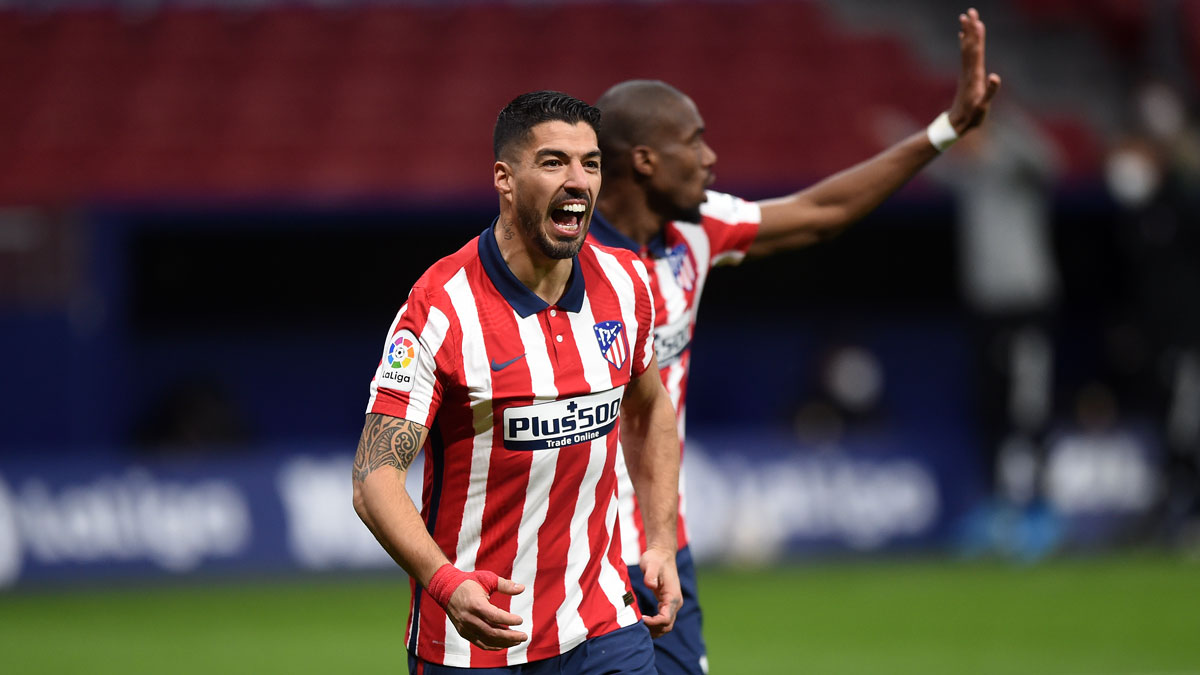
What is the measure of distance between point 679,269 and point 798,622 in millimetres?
4908

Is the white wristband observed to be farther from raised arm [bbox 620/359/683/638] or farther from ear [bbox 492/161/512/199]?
ear [bbox 492/161/512/199]

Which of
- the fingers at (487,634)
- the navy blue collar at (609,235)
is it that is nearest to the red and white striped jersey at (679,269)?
the navy blue collar at (609,235)

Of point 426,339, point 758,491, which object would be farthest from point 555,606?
point 758,491

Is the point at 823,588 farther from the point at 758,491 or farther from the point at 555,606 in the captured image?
the point at 555,606

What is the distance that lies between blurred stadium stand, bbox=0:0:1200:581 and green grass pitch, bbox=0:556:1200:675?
52.1 inches

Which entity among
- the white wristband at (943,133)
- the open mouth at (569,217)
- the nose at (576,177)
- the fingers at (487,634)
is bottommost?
the fingers at (487,634)

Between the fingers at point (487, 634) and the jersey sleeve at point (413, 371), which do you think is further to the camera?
the jersey sleeve at point (413, 371)

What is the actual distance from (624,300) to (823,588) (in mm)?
7090

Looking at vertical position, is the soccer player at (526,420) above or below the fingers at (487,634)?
above

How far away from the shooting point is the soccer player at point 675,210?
4.69m

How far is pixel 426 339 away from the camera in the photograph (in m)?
3.60

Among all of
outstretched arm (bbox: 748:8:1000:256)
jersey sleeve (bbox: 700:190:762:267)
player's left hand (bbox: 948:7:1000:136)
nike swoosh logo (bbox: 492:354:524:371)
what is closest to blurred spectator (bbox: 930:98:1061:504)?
outstretched arm (bbox: 748:8:1000:256)

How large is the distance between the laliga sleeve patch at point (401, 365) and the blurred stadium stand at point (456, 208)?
335 inches

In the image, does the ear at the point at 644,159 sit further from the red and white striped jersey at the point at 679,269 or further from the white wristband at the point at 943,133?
the white wristband at the point at 943,133
